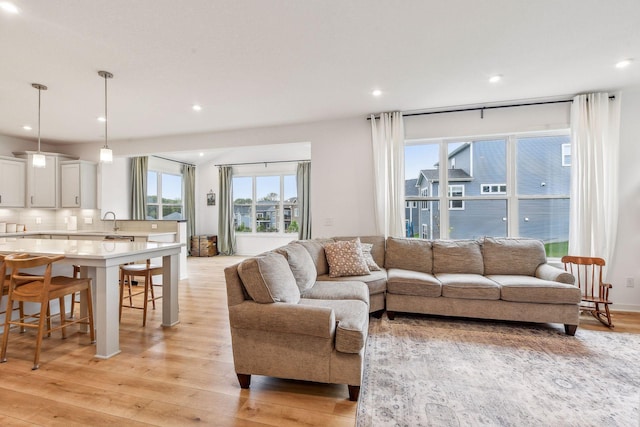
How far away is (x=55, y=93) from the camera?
11.7ft

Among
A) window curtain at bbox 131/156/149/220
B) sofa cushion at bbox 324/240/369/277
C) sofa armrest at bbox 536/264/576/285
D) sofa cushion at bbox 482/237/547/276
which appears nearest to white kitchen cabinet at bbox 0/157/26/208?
window curtain at bbox 131/156/149/220

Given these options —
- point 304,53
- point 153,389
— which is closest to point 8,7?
point 304,53

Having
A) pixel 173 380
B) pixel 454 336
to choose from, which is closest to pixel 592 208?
pixel 454 336

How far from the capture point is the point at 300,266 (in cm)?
289

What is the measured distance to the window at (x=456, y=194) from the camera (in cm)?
451

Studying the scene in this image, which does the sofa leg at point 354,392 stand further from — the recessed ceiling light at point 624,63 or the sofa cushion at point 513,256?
the recessed ceiling light at point 624,63

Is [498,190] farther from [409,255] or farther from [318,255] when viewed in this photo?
[318,255]

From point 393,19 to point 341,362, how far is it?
2487 mm

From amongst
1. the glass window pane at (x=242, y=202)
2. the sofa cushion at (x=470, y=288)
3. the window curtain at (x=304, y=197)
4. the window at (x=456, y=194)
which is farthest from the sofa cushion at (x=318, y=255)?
the glass window pane at (x=242, y=202)

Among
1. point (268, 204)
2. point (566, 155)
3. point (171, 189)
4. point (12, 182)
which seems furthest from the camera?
point (268, 204)

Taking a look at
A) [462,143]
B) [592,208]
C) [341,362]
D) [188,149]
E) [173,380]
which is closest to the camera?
[341,362]

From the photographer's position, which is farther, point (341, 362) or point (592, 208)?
point (592, 208)

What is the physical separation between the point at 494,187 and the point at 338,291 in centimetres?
305

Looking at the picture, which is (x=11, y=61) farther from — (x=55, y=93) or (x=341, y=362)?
(x=341, y=362)
